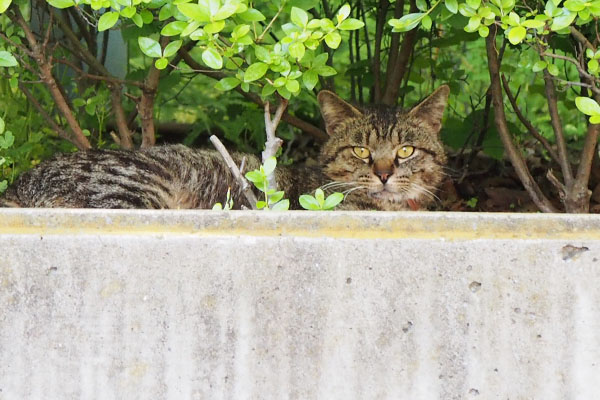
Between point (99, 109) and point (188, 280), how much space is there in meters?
2.51

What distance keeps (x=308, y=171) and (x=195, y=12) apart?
193cm

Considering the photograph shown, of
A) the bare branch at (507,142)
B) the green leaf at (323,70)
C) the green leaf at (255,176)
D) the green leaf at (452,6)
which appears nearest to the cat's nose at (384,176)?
the bare branch at (507,142)

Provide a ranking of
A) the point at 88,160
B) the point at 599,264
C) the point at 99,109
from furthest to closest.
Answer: the point at 99,109 < the point at 88,160 < the point at 599,264

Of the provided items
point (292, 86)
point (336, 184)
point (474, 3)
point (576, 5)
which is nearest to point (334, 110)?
point (336, 184)

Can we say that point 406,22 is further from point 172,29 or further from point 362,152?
point 362,152

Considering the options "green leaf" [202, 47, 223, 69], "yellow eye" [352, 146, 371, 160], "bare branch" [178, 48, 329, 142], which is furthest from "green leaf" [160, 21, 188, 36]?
"yellow eye" [352, 146, 371, 160]

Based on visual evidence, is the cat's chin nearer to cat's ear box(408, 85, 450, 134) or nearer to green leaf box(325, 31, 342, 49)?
cat's ear box(408, 85, 450, 134)

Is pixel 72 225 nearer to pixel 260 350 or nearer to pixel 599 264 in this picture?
pixel 260 350

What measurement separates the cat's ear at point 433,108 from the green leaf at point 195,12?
1.91 m

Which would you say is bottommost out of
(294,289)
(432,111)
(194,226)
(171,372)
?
(171,372)

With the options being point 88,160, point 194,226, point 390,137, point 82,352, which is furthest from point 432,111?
point 82,352

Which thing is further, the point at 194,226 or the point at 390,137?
the point at 390,137

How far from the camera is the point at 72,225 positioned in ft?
7.39

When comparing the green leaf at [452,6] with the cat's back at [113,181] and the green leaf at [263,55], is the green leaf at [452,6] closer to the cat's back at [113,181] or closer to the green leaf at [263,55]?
the green leaf at [263,55]
